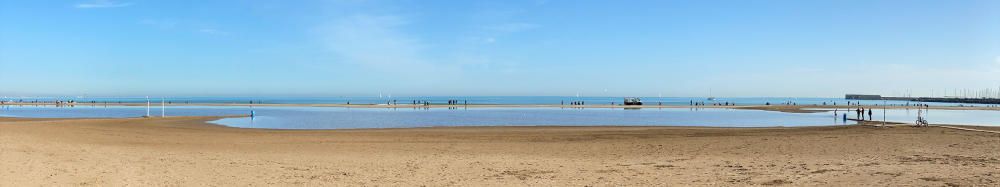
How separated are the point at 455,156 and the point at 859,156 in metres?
9.88

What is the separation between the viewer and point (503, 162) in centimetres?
1508

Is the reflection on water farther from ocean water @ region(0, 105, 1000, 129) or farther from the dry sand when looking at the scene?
the dry sand

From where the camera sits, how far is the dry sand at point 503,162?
11727 millimetres

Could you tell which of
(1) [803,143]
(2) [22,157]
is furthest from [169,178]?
(1) [803,143]

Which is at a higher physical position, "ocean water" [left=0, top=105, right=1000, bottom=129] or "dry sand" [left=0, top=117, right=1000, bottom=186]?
"dry sand" [left=0, top=117, right=1000, bottom=186]

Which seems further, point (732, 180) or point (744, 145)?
point (744, 145)

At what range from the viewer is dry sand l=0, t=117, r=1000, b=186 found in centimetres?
1173

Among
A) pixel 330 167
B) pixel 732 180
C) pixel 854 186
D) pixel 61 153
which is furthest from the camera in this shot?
pixel 61 153

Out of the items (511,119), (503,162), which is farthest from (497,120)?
(503,162)

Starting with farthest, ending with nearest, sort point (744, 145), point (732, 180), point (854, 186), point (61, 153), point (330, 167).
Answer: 1. point (744, 145)
2. point (61, 153)
3. point (330, 167)
4. point (732, 180)
5. point (854, 186)

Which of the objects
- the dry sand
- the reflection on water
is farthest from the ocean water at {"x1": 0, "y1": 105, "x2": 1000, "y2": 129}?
the dry sand

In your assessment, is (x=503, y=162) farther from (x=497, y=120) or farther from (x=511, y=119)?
(x=511, y=119)

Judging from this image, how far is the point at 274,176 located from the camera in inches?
489

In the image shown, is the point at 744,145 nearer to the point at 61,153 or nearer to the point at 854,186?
the point at 854,186
